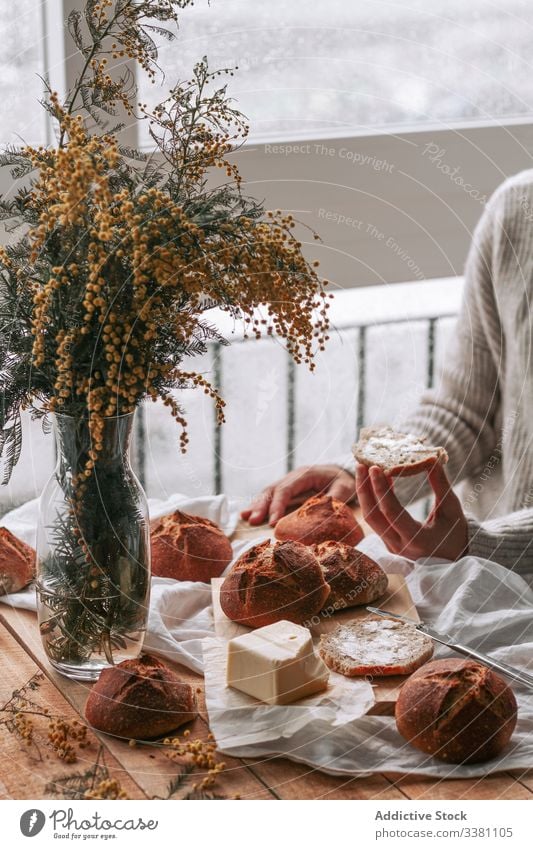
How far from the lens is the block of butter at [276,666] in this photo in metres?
0.60

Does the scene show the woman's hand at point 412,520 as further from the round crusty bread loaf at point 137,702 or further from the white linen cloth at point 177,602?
the round crusty bread loaf at point 137,702

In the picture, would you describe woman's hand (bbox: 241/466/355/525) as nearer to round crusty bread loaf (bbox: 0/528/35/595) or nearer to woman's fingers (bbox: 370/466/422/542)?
woman's fingers (bbox: 370/466/422/542)

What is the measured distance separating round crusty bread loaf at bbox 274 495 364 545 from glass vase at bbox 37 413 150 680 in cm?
19

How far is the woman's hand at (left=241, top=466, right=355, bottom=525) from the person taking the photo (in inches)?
35.7

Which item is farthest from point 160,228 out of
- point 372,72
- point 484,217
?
point 484,217

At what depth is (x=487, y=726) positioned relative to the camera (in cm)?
56

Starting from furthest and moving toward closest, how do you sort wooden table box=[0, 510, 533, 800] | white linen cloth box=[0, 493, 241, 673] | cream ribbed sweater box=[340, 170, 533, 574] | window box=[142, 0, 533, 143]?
cream ribbed sweater box=[340, 170, 533, 574] < window box=[142, 0, 533, 143] < white linen cloth box=[0, 493, 241, 673] < wooden table box=[0, 510, 533, 800]

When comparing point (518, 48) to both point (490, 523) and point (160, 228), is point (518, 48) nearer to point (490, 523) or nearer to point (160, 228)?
point (490, 523)

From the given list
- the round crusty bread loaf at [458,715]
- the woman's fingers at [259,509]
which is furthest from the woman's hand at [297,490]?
the round crusty bread loaf at [458,715]

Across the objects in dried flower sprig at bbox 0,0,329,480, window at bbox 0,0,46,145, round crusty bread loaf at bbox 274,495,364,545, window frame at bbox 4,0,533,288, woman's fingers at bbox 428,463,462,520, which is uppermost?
window at bbox 0,0,46,145

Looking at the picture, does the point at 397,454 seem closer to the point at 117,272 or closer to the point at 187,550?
the point at 187,550

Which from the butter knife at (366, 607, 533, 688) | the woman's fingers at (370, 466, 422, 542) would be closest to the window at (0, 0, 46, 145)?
the woman's fingers at (370, 466, 422, 542)

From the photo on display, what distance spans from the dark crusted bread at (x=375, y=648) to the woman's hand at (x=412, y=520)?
0.44ft

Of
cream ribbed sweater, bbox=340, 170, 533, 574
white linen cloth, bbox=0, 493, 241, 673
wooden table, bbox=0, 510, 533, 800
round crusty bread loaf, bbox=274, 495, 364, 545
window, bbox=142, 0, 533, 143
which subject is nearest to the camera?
wooden table, bbox=0, 510, 533, 800
